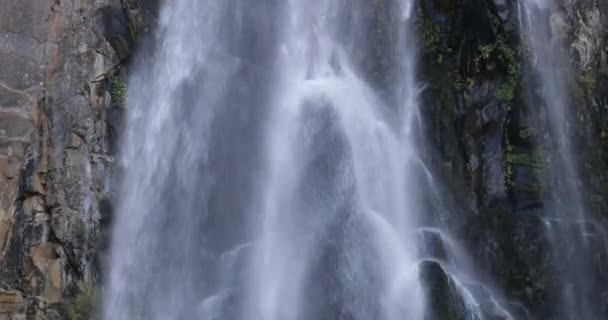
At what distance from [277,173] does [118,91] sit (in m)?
3.02

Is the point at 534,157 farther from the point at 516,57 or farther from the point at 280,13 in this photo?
the point at 280,13

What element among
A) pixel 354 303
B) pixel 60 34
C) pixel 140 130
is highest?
pixel 60 34

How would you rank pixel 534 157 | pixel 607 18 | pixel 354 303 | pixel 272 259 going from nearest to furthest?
pixel 354 303 → pixel 272 259 → pixel 534 157 → pixel 607 18

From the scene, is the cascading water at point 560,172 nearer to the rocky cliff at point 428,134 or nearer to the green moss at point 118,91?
the rocky cliff at point 428,134

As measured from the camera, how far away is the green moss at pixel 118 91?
1131 centimetres

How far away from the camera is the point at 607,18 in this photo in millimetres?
12078

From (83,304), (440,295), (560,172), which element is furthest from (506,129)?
(83,304)

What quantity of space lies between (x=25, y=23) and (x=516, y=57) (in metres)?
8.22

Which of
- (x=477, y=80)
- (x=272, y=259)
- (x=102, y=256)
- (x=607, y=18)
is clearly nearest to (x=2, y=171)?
(x=102, y=256)

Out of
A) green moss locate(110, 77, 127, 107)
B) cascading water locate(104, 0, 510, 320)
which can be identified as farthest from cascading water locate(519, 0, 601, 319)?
green moss locate(110, 77, 127, 107)

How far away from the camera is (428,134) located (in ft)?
37.0

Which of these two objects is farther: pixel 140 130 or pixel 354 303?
pixel 140 130

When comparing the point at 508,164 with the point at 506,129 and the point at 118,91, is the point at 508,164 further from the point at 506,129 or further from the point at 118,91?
the point at 118,91

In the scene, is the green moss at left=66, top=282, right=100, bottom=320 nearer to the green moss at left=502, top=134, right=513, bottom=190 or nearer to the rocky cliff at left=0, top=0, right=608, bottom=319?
the rocky cliff at left=0, top=0, right=608, bottom=319
